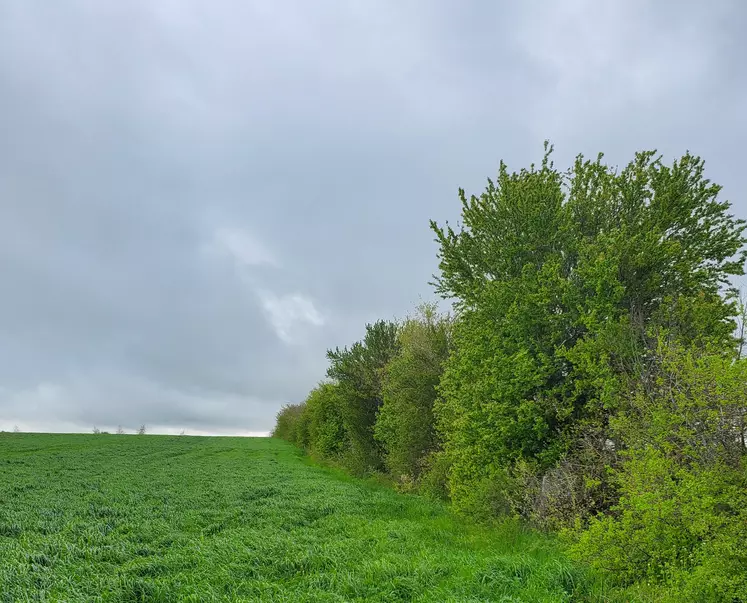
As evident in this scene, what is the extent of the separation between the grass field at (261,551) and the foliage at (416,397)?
331 centimetres

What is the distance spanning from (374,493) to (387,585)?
12913 millimetres

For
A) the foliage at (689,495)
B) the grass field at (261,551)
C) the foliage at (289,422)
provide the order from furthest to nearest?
the foliage at (289,422) < the grass field at (261,551) < the foliage at (689,495)

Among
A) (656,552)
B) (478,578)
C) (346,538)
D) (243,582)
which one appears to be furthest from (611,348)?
(243,582)

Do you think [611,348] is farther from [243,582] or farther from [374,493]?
[374,493]

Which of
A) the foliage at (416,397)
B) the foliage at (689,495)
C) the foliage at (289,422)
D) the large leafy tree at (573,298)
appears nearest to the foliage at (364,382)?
the foliage at (416,397)

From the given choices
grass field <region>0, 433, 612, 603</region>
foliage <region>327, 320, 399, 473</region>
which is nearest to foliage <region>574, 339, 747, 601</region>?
grass field <region>0, 433, 612, 603</region>

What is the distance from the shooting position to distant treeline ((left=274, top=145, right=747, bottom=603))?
22.7 ft

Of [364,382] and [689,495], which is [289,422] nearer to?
[364,382]

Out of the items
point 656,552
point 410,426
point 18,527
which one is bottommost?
point 18,527

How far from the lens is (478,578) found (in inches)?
297

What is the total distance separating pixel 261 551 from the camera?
9461mm

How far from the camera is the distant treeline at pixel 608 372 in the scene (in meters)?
6.92

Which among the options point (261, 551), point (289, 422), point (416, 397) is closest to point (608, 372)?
point (261, 551)

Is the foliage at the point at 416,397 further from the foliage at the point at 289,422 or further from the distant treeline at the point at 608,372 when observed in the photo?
the foliage at the point at 289,422
